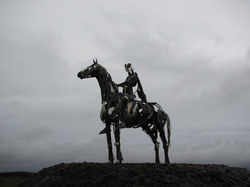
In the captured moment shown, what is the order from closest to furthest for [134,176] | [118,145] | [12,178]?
[134,176]
[118,145]
[12,178]

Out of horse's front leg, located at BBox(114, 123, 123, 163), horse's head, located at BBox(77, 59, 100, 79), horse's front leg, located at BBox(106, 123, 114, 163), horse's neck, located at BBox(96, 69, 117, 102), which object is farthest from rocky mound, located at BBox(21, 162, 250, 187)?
horse's head, located at BBox(77, 59, 100, 79)

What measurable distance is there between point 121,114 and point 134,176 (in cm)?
341

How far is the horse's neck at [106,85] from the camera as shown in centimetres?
1316

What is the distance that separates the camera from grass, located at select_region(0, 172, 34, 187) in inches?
635

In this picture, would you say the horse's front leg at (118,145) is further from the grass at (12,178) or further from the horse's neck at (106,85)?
the grass at (12,178)

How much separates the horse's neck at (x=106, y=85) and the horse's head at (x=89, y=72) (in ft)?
0.84

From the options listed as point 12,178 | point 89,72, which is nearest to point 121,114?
point 89,72

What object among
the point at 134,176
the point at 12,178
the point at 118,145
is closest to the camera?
the point at 134,176

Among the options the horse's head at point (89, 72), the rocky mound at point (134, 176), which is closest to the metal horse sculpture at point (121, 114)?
the horse's head at point (89, 72)

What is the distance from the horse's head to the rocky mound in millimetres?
4214

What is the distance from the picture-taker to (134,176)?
9977 mm

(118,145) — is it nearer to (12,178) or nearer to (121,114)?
(121,114)

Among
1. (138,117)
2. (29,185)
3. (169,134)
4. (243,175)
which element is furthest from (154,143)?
(29,185)

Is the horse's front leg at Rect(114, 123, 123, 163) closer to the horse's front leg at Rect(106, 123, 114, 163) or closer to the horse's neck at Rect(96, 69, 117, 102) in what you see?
the horse's front leg at Rect(106, 123, 114, 163)
